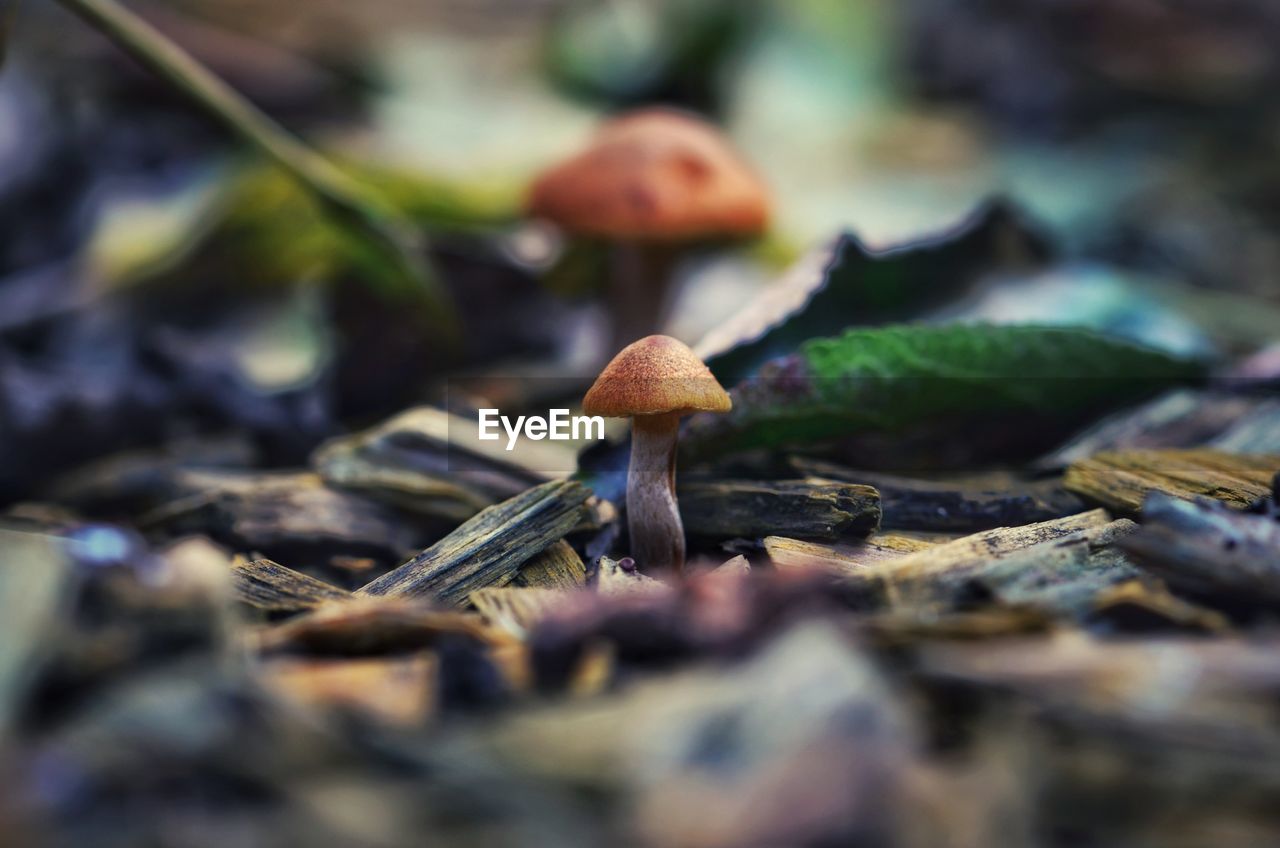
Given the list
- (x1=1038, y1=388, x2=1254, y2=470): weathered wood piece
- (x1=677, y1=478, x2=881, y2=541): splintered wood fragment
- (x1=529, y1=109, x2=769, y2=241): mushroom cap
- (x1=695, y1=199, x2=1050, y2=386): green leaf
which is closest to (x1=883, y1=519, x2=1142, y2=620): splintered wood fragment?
(x1=677, y1=478, x2=881, y2=541): splintered wood fragment

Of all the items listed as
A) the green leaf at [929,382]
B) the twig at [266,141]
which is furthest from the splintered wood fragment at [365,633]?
the twig at [266,141]

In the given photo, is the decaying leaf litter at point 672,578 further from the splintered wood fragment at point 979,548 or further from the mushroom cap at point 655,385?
the mushroom cap at point 655,385

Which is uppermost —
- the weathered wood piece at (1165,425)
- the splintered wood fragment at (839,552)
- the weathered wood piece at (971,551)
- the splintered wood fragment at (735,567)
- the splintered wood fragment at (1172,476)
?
the weathered wood piece at (1165,425)

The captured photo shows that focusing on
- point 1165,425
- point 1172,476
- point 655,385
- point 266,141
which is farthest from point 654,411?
point 266,141

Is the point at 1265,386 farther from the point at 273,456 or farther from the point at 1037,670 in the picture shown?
the point at 273,456

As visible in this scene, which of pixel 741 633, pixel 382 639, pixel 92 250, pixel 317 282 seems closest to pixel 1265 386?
pixel 741 633

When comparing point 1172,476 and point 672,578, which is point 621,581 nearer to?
point 672,578

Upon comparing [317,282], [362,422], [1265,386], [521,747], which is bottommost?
[521,747]
